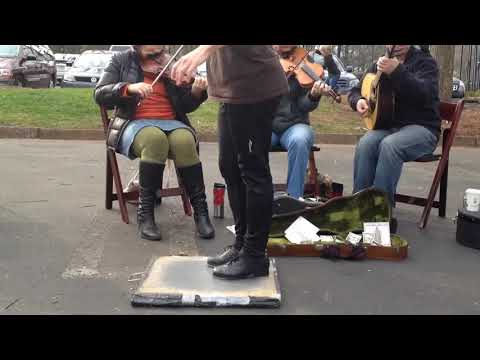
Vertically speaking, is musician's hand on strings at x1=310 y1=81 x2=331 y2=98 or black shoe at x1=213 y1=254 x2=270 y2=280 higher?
musician's hand on strings at x1=310 y1=81 x2=331 y2=98

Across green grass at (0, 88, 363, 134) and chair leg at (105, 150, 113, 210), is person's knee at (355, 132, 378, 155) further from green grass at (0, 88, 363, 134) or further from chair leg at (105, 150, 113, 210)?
green grass at (0, 88, 363, 134)

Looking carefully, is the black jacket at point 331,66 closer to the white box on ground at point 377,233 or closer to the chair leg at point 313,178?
the chair leg at point 313,178

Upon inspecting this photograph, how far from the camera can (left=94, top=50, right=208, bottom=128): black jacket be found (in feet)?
14.3

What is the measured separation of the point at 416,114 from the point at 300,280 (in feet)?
5.71

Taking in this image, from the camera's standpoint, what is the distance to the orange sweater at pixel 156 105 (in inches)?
178

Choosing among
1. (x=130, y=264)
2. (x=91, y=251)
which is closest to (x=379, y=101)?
(x=130, y=264)

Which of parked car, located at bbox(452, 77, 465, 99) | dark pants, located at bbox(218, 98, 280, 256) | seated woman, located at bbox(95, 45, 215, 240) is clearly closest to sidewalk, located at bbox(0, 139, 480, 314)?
seated woman, located at bbox(95, 45, 215, 240)

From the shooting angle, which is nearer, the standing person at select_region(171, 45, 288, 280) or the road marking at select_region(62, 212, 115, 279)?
the standing person at select_region(171, 45, 288, 280)

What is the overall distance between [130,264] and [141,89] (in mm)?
1157

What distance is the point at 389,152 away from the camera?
4.40m

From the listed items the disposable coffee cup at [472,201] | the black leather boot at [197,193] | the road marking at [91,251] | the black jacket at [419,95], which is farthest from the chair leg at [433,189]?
the road marking at [91,251]

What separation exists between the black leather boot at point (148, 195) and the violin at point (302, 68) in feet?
4.13

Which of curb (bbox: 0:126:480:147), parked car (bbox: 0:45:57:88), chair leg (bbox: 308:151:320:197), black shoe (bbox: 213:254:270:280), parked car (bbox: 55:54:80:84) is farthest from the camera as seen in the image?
parked car (bbox: 55:54:80:84)

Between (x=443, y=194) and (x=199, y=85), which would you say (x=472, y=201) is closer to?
(x=443, y=194)
